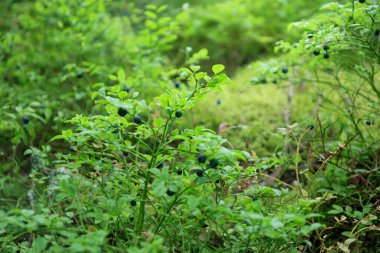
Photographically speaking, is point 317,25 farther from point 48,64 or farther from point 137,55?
point 48,64

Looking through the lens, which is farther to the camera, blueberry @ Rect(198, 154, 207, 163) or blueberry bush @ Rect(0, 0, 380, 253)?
blueberry bush @ Rect(0, 0, 380, 253)

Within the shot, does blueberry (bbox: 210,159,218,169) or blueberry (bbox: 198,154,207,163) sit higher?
blueberry (bbox: 198,154,207,163)

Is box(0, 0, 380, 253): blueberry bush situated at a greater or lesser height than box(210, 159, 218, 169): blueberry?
lesser

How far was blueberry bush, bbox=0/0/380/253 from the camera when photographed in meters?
1.26

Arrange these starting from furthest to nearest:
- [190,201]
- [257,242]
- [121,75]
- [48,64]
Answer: [48,64] → [121,75] → [257,242] → [190,201]

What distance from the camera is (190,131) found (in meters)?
1.23

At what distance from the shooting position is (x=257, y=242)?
1.41m

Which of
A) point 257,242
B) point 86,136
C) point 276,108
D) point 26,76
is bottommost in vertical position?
point 276,108

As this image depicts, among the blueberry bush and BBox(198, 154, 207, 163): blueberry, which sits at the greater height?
BBox(198, 154, 207, 163): blueberry

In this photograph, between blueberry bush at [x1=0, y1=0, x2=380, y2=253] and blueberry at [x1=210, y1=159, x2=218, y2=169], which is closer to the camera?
blueberry at [x1=210, y1=159, x2=218, y2=169]

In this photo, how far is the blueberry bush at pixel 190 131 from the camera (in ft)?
4.13

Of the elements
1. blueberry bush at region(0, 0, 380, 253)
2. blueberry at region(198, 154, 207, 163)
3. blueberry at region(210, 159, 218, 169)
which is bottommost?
blueberry bush at region(0, 0, 380, 253)

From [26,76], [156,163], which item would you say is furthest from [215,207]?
[26,76]

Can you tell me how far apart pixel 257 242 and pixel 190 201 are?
0.39 meters
